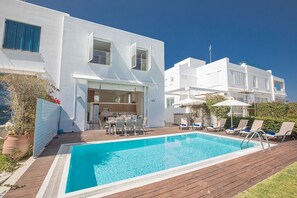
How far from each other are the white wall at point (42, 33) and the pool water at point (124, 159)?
851 centimetres

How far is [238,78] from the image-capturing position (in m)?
23.6

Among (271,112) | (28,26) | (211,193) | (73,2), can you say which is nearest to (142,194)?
(211,193)

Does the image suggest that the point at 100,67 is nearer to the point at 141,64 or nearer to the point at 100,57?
the point at 100,57

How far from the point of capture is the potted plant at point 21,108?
5812mm

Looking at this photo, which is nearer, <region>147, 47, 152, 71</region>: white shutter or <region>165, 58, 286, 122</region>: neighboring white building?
<region>147, 47, 152, 71</region>: white shutter

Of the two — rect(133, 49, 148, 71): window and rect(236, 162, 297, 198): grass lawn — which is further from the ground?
rect(133, 49, 148, 71): window

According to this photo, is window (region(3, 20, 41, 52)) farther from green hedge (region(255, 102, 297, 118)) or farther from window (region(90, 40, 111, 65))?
green hedge (region(255, 102, 297, 118))

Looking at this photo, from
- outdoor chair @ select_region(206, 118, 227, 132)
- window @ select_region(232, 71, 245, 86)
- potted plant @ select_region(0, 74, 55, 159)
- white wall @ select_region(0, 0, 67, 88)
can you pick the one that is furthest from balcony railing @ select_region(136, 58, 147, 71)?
window @ select_region(232, 71, 245, 86)

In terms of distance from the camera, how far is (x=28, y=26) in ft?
40.3

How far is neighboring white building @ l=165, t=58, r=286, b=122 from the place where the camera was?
22.3m

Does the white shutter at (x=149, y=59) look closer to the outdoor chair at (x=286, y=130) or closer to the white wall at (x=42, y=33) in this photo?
the white wall at (x=42, y=33)

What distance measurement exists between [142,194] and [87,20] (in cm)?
1649

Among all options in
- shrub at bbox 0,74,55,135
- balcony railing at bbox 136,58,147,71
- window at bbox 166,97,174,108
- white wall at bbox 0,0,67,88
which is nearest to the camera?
shrub at bbox 0,74,55,135

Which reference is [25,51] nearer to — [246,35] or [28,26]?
[28,26]
